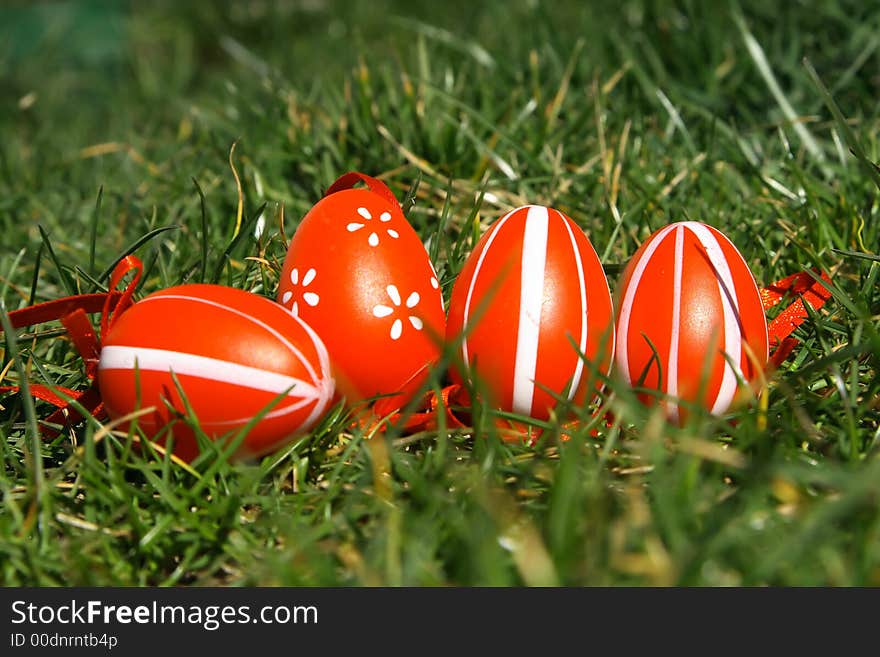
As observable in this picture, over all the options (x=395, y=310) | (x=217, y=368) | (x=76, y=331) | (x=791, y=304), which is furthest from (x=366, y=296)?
(x=791, y=304)

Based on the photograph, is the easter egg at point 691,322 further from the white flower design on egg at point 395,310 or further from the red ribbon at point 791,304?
the white flower design on egg at point 395,310

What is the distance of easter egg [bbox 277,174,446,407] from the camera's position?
4.90 ft

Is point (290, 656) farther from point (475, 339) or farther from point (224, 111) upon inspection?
point (224, 111)

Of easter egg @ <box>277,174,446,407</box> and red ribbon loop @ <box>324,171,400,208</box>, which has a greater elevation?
red ribbon loop @ <box>324,171,400,208</box>

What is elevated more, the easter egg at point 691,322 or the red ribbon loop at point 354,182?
the red ribbon loop at point 354,182

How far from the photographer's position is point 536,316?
1438 millimetres

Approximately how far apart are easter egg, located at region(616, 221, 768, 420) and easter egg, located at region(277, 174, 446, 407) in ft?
1.14

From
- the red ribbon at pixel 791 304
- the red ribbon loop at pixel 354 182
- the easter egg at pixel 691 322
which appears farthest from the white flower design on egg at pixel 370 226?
the red ribbon at pixel 791 304

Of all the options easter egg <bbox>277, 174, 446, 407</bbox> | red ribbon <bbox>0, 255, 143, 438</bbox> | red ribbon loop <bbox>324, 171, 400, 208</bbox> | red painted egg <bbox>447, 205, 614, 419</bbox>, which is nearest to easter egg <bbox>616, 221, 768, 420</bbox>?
red painted egg <bbox>447, 205, 614, 419</bbox>

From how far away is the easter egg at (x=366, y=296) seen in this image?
1494 millimetres

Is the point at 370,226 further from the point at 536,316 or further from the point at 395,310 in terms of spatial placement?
the point at 536,316

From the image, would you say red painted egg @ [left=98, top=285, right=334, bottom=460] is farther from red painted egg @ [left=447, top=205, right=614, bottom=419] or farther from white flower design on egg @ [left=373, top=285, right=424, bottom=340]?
red painted egg @ [left=447, top=205, right=614, bottom=419]

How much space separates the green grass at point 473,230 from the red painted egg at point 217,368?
7 cm

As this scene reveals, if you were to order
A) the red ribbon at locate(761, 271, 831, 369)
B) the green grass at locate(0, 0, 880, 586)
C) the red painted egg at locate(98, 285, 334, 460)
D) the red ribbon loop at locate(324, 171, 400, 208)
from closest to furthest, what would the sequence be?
the green grass at locate(0, 0, 880, 586)
the red painted egg at locate(98, 285, 334, 460)
the red ribbon at locate(761, 271, 831, 369)
the red ribbon loop at locate(324, 171, 400, 208)
